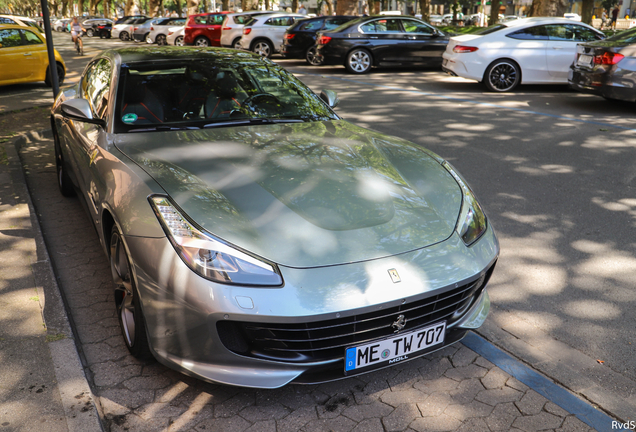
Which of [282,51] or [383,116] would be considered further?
[282,51]

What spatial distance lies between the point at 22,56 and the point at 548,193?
12.3 m

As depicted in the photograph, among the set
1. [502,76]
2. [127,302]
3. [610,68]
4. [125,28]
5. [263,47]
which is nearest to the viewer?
[127,302]

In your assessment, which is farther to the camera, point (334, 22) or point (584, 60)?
point (334, 22)

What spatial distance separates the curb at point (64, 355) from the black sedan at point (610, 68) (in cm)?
880

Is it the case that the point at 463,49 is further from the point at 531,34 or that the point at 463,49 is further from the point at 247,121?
the point at 247,121

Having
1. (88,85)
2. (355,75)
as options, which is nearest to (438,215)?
(88,85)

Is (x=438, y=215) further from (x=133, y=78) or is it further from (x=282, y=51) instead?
(x=282, y=51)

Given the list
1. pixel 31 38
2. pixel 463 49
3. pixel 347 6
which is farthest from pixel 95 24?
pixel 463 49

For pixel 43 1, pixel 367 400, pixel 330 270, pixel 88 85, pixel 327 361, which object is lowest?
pixel 367 400

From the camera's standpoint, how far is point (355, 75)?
15.2 m

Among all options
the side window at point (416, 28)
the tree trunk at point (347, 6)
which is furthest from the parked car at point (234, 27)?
the side window at point (416, 28)

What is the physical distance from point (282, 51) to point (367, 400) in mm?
17149

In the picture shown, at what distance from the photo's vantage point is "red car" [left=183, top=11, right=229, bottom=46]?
2230cm

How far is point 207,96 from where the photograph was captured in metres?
4.03
